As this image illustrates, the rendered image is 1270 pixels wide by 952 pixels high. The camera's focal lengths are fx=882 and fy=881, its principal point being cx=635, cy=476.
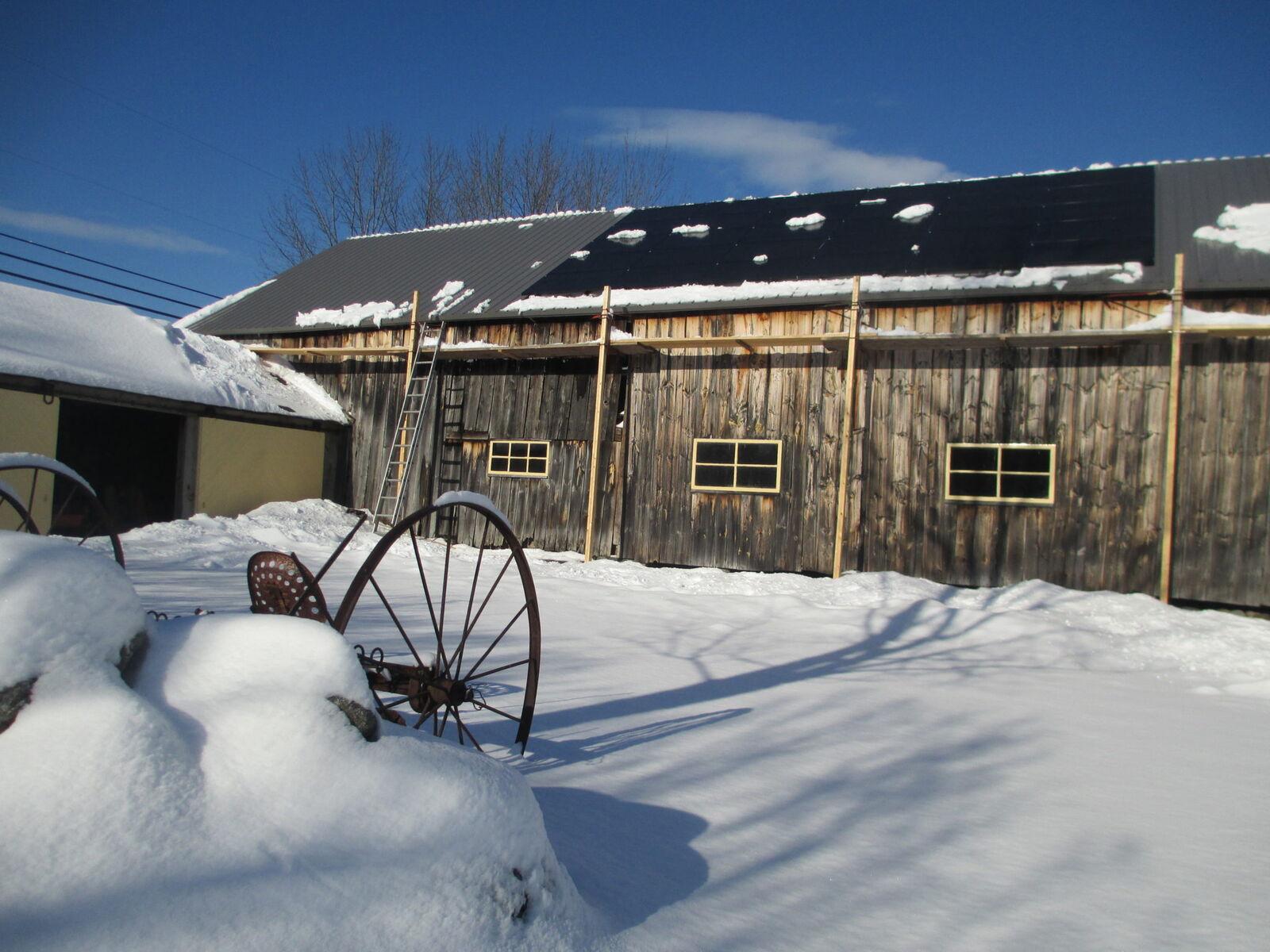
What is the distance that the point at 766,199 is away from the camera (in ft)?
52.3

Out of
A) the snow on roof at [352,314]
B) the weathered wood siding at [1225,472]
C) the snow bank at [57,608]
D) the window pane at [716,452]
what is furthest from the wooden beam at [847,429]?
the snow bank at [57,608]

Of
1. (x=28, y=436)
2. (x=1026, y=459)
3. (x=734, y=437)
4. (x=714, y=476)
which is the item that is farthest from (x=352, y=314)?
(x=1026, y=459)

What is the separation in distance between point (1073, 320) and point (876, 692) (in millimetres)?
6736

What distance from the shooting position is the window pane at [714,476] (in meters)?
12.2

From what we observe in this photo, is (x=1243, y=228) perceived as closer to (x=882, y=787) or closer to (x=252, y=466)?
(x=882, y=787)

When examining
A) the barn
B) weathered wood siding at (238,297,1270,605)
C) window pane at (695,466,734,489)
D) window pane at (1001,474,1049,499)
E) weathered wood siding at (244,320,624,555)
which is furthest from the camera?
weathered wood siding at (244,320,624,555)

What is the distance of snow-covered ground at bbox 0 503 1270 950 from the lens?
2668 millimetres

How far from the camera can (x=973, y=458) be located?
10961 mm

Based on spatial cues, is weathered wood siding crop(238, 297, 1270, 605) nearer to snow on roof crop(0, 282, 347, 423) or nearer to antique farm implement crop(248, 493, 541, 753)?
antique farm implement crop(248, 493, 541, 753)

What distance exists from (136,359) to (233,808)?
13.4m

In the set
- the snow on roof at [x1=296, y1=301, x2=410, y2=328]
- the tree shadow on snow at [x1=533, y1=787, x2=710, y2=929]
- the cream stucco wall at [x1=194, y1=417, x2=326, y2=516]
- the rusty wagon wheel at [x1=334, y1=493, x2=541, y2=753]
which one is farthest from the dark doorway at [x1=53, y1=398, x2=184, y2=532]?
the tree shadow on snow at [x1=533, y1=787, x2=710, y2=929]

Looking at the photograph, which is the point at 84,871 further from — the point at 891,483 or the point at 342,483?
the point at 342,483

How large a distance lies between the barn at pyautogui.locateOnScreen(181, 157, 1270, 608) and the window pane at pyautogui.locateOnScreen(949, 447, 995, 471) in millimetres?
23

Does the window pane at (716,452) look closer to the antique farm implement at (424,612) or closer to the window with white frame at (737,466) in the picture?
the window with white frame at (737,466)
